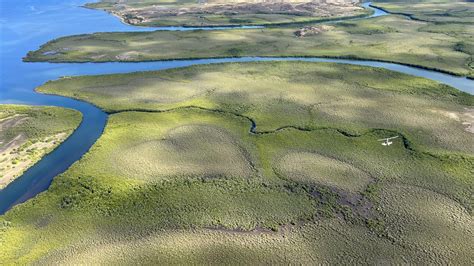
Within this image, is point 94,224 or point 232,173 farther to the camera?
point 232,173

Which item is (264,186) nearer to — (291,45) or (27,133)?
(27,133)

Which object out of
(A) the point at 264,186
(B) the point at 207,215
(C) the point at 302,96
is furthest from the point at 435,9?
(B) the point at 207,215

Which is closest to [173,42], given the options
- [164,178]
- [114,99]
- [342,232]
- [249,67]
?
[249,67]

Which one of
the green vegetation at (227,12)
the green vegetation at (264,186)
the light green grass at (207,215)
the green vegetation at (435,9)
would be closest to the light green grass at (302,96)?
the green vegetation at (264,186)

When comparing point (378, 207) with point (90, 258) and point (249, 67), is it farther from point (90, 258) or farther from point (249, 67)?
point (249, 67)

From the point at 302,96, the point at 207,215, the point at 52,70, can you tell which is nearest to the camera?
the point at 207,215

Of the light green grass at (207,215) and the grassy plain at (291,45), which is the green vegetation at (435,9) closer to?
the grassy plain at (291,45)

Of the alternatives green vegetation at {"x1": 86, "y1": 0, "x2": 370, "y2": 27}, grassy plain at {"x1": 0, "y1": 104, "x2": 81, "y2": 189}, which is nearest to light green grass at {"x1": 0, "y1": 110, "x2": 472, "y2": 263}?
grassy plain at {"x1": 0, "y1": 104, "x2": 81, "y2": 189}
